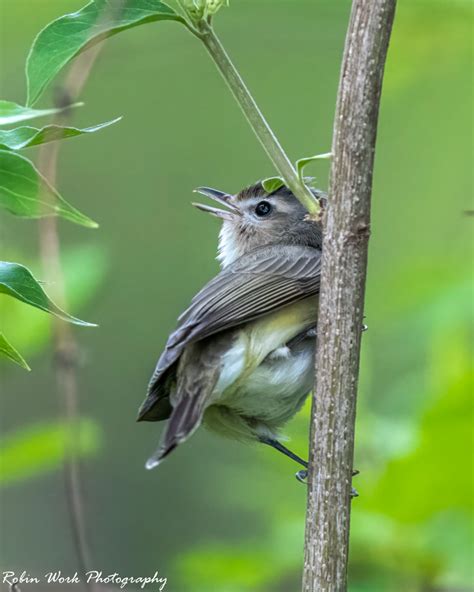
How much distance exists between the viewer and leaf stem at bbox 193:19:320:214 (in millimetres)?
2520

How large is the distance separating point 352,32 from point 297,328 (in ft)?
5.09

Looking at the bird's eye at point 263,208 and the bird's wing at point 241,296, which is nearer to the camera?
the bird's wing at point 241,296

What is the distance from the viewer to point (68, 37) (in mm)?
2467

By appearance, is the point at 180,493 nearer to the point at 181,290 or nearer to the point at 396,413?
the point at 181,290

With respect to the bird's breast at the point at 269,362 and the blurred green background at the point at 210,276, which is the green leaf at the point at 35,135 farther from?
the bird's breast at the point at 269,362

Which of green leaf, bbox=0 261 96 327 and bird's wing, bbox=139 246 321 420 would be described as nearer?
green leaf, bbox=0 261 96 327

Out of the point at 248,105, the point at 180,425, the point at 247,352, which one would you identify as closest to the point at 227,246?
the point at 247,352

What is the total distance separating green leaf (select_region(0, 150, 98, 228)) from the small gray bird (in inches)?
44.0

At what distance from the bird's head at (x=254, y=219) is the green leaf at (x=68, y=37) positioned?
226 cm

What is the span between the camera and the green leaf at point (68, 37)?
96.3 inches

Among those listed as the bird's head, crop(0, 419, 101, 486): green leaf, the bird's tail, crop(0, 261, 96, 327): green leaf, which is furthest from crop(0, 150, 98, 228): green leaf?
the bird's head

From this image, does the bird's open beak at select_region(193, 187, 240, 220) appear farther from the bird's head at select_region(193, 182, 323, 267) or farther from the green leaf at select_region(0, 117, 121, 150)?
the green leaf at select_region(0, 117, 121, 150)

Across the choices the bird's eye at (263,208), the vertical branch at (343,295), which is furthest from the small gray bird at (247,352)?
the vertical branch at (343,295)

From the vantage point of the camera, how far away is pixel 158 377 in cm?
361
